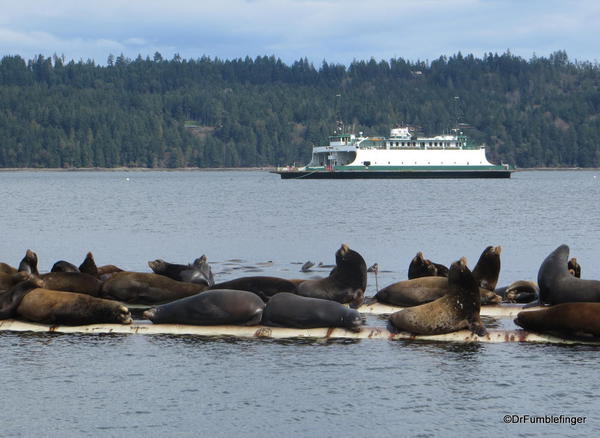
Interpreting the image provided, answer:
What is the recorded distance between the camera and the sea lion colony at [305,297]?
11922 millimetres

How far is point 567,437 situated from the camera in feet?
26.4

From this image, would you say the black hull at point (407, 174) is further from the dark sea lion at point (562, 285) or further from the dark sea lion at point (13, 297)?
the dark sea lion at point (13, 297)

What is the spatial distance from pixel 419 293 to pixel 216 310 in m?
3.09

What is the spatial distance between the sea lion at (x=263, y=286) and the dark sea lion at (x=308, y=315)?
1377mm

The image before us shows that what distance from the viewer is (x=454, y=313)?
11945mm

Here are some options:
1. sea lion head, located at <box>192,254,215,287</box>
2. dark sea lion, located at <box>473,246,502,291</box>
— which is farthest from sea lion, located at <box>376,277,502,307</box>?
sea lion head, located at <box>192,254,215,287</box>

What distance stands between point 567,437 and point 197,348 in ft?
15.7

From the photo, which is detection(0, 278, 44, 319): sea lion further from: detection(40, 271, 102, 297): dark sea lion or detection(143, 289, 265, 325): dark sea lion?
detection(143, 289, 265, 325): dark sea lion

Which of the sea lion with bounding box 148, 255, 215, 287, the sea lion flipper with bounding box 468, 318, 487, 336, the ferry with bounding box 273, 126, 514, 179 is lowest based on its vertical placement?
the sea lion flipper with bounding box 468, 318, 487, 336

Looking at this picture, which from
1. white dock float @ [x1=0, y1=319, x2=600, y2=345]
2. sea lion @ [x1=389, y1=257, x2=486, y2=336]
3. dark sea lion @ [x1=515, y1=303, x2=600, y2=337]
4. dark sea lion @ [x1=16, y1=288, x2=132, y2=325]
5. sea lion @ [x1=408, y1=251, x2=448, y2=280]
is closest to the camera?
dark sea lion @ [x1=515, y1=303, x2=600, y2=337]

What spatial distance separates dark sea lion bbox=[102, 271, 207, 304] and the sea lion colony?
1 cm

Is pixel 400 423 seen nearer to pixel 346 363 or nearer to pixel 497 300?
pixel 346 363

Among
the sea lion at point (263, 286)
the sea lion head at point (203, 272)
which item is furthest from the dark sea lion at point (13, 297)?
the sea lion head at point (203, 272)

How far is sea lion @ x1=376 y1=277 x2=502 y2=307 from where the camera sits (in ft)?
44.5
